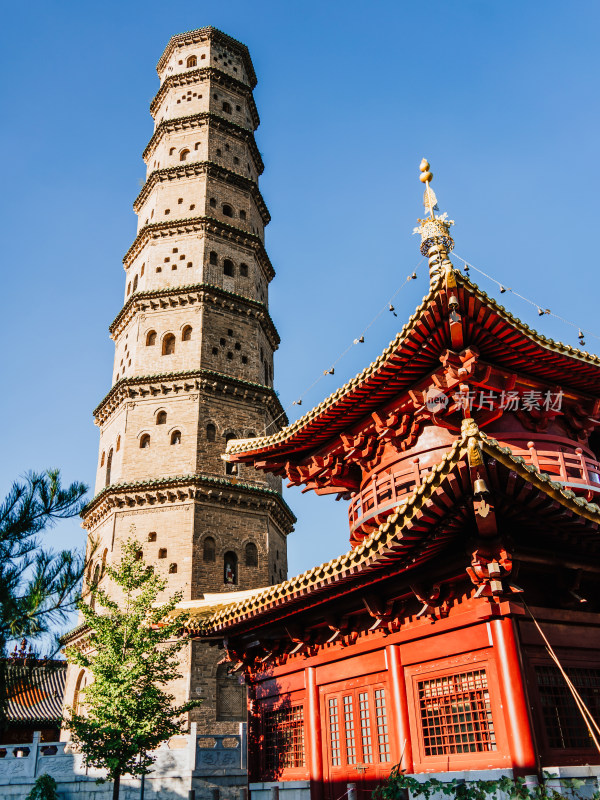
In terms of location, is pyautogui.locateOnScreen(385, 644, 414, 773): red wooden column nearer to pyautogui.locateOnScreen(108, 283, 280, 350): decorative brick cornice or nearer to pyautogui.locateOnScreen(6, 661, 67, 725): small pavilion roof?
pyautogui.locateOnScreen(6, 661, 67, 725): small pavilion roof

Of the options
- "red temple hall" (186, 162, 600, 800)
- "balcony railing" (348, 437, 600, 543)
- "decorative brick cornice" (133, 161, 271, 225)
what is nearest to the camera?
"red temple hall" (186, 162, 600, 800)

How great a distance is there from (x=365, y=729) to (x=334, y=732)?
2.89 feet

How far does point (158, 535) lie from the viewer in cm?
2744

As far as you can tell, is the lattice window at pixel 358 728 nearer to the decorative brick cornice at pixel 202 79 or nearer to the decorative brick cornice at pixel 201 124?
the decorative brick cornice at pixel 201 124

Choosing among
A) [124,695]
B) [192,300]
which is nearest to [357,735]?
[124,695]

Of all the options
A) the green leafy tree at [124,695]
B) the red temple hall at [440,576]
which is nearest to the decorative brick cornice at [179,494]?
the green leafy tree at [124,695]

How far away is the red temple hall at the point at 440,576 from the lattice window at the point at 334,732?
3 centimetres

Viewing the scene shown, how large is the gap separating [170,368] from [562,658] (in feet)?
78.7

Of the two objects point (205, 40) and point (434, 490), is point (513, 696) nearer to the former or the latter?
point (434, 490)

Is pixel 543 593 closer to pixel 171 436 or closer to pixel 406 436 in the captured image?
pixel 406 436

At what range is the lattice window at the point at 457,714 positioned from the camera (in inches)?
357

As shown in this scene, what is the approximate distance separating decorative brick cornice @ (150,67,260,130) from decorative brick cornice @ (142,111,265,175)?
2801mm

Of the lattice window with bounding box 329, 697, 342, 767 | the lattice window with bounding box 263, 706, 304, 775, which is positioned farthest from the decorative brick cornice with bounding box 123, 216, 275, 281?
the lattice window with bounding box 329, 697, 342, 767

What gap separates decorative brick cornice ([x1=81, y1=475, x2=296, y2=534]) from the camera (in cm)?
2786
